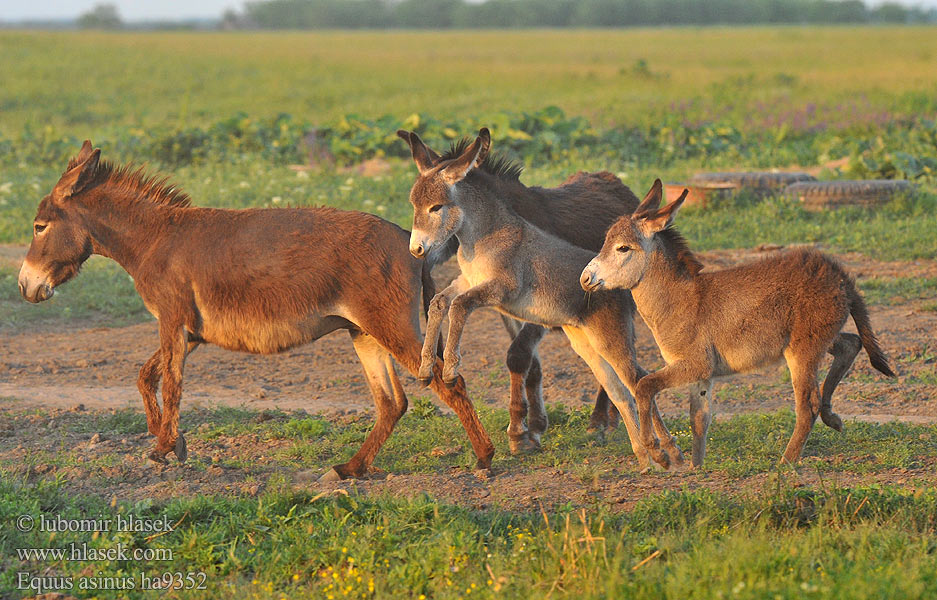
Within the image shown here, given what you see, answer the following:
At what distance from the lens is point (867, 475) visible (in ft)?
20.2

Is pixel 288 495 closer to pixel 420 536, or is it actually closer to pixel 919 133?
pixel 420 536

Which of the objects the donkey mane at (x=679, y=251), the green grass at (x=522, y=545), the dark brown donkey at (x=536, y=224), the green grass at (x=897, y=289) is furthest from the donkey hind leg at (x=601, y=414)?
→ the green grass at (x=897, y=289)

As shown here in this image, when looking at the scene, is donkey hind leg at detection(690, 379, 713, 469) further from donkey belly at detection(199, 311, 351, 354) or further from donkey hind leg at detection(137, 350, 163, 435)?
donkey hind leg at detection(137, 350, 163, 435)

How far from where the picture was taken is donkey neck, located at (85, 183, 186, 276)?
687cm

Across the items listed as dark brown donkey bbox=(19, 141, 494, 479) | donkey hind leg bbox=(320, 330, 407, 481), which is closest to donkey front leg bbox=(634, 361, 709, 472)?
dark brown donkey bbox=(19, 141, 494, 479)

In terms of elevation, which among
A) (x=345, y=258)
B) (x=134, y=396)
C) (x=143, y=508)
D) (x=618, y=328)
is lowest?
(x=134, y=396)

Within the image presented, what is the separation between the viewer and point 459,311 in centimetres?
635

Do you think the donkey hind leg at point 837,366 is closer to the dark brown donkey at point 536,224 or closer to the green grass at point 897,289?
the dark brown donkey at point 536,224

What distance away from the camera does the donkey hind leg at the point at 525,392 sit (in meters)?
7.28

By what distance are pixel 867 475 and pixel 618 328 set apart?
166cm

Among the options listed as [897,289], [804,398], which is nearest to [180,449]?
[804,398]

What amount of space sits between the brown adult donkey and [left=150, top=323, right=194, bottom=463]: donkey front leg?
96.0 inches

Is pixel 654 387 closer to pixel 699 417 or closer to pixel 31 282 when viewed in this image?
pixel 699 417

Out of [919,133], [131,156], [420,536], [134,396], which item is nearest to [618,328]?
[420,536]
